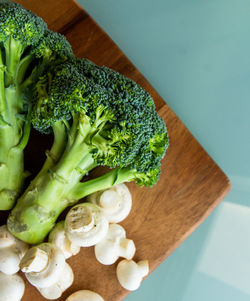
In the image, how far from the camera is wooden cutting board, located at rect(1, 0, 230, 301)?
141cm

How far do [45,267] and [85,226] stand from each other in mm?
207

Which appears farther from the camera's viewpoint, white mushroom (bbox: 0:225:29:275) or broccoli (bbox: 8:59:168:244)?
white mushroom (bbox: 0:225:29:275)

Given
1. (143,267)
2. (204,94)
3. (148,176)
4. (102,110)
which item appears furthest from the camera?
(204,94)

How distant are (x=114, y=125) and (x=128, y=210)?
1.48 feet

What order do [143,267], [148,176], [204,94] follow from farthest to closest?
[204,94] < [143,267] < [148,176]

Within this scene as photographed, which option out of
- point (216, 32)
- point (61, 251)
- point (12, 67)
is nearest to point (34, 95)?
point (12, 67)

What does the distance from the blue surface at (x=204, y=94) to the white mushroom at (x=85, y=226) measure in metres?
0.64

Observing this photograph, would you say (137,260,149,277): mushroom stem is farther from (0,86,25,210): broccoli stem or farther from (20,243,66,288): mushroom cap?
(0,86,25,210): broccoli stem

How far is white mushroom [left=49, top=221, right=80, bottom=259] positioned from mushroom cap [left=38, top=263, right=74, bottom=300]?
67mm

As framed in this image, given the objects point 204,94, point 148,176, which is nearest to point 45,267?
Result: point 148,176

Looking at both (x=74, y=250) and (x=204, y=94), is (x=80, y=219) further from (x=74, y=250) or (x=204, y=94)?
(x=204, y=94)

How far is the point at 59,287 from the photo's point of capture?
1333 millimetres

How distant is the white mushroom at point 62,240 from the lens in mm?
1323

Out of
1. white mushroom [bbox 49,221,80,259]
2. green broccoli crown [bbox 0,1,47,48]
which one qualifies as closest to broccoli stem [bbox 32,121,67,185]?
white mushroom [bbox 49,221,80,259]
